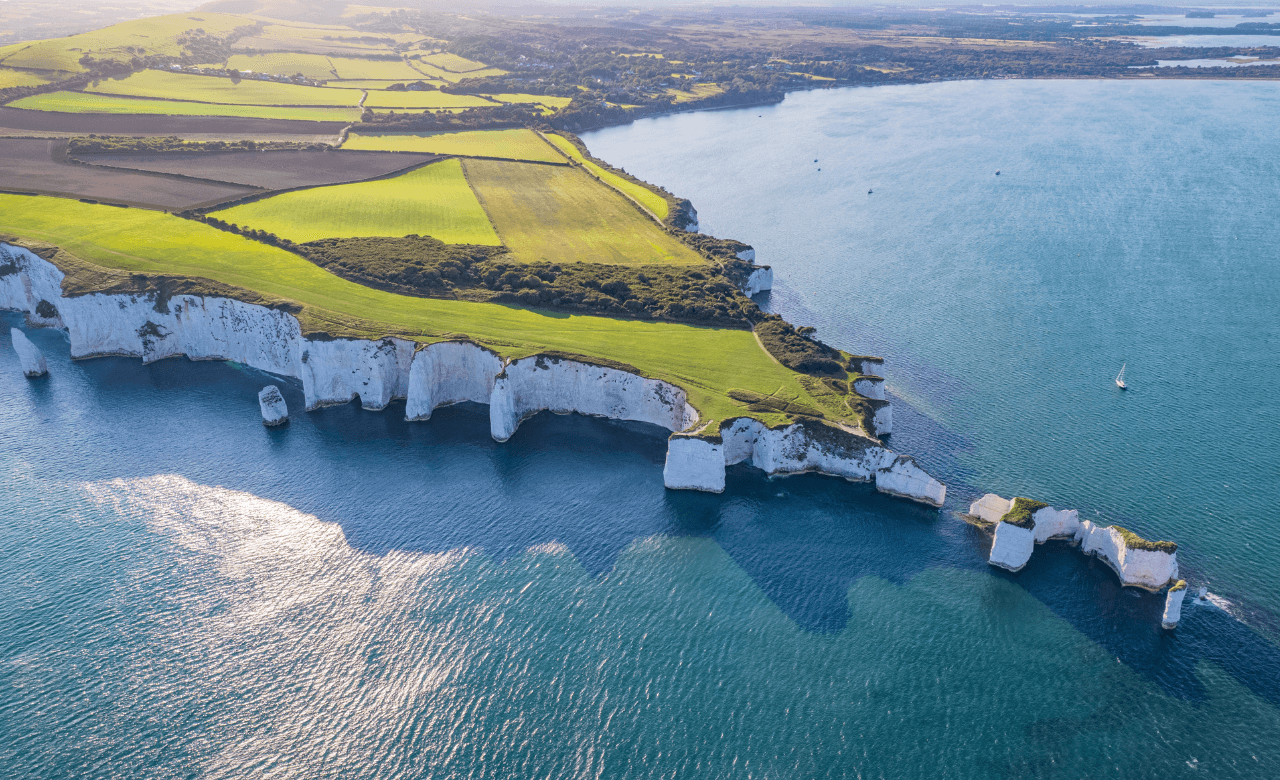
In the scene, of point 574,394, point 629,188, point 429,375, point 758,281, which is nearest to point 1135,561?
point 574,394

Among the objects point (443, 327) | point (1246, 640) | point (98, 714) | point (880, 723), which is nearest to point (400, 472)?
A: point (443, 327)

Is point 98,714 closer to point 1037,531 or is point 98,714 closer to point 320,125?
point 1037,531

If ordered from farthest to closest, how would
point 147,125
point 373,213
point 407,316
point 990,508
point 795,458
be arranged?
1. point 147,125
2. point 373,213
3. point 407,316
4. point 795,458
5. point 990,508

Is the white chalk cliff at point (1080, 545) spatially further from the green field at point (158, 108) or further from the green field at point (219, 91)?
the green field at point (219, 91)

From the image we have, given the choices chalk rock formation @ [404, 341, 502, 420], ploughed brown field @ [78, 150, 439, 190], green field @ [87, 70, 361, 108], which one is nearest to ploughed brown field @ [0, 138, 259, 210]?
ploughed brown field @ [78, 150, 439, 190]

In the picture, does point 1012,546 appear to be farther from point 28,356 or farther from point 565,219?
point 28,356

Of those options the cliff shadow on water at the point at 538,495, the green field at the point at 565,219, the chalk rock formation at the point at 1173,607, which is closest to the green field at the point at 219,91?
the green field at the point at 565,219
